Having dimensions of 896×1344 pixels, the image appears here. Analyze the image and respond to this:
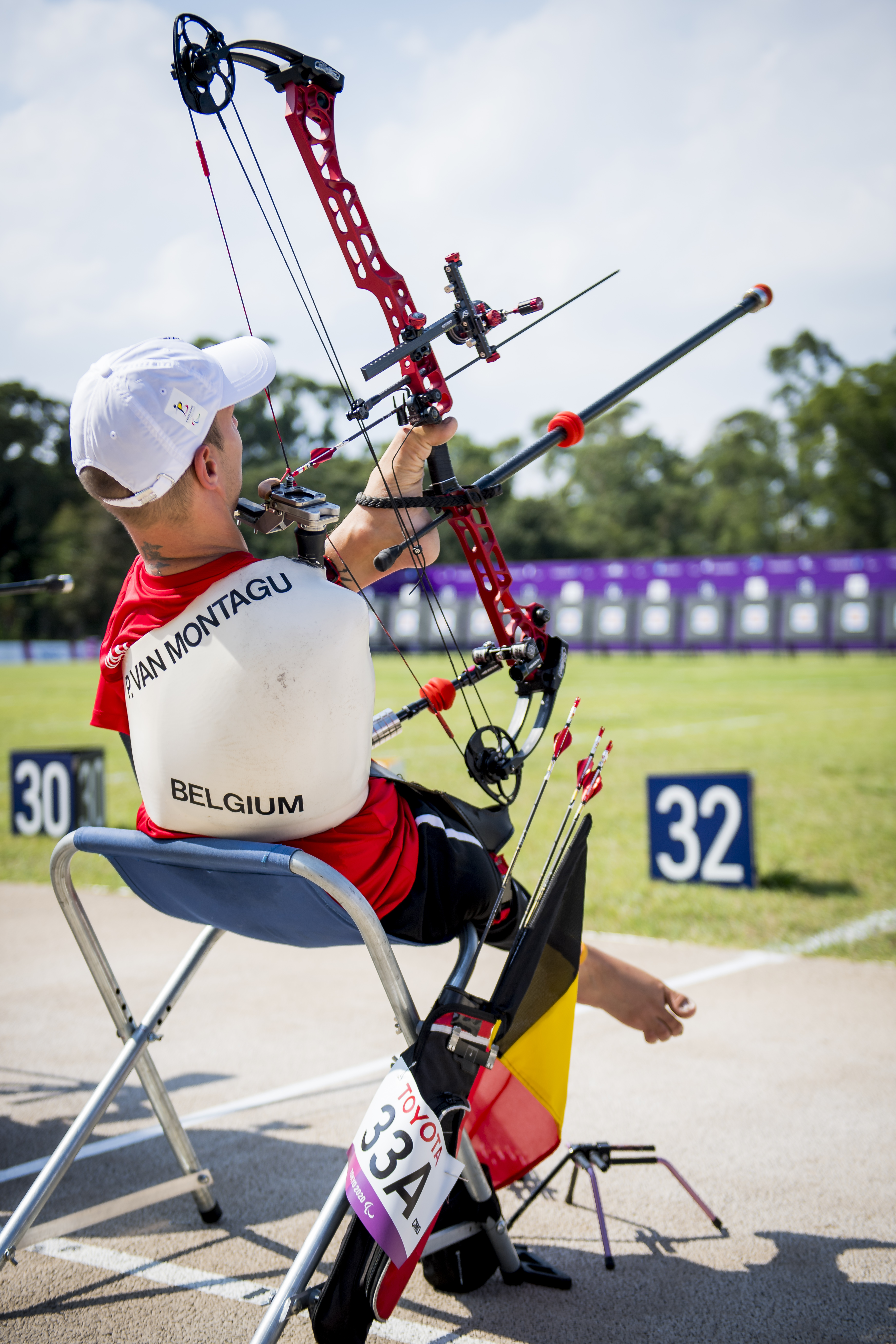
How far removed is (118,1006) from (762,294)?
2.12m

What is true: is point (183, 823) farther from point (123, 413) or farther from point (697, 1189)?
point (697, 1189)

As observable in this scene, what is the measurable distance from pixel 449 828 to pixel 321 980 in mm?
2551

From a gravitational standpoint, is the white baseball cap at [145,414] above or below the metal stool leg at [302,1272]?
above

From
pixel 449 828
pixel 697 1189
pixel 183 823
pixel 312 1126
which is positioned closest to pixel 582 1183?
pixel 697 1189

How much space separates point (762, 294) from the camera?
2494mm

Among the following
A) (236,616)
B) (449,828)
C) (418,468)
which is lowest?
(449,828)

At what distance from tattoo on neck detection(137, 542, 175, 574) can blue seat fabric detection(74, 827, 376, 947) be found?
0.44 meters

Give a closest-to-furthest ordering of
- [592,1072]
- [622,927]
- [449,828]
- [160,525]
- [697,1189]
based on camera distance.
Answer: [160,525] → [449,828] → [697,1189] → [592,1072] → [622,927]

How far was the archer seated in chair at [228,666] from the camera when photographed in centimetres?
166

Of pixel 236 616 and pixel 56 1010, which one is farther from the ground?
pixel 236 616

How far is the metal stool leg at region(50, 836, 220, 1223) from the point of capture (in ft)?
6.60

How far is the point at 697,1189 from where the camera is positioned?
8.27 feet

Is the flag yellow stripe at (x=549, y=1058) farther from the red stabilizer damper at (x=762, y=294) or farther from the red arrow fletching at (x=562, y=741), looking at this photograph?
the red stabilizer damper at (x=762, y=294)

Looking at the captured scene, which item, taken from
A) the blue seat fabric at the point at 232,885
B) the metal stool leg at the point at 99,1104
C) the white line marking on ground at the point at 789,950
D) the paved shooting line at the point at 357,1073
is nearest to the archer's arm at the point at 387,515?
the blue seat fabric at the point at 232,885
